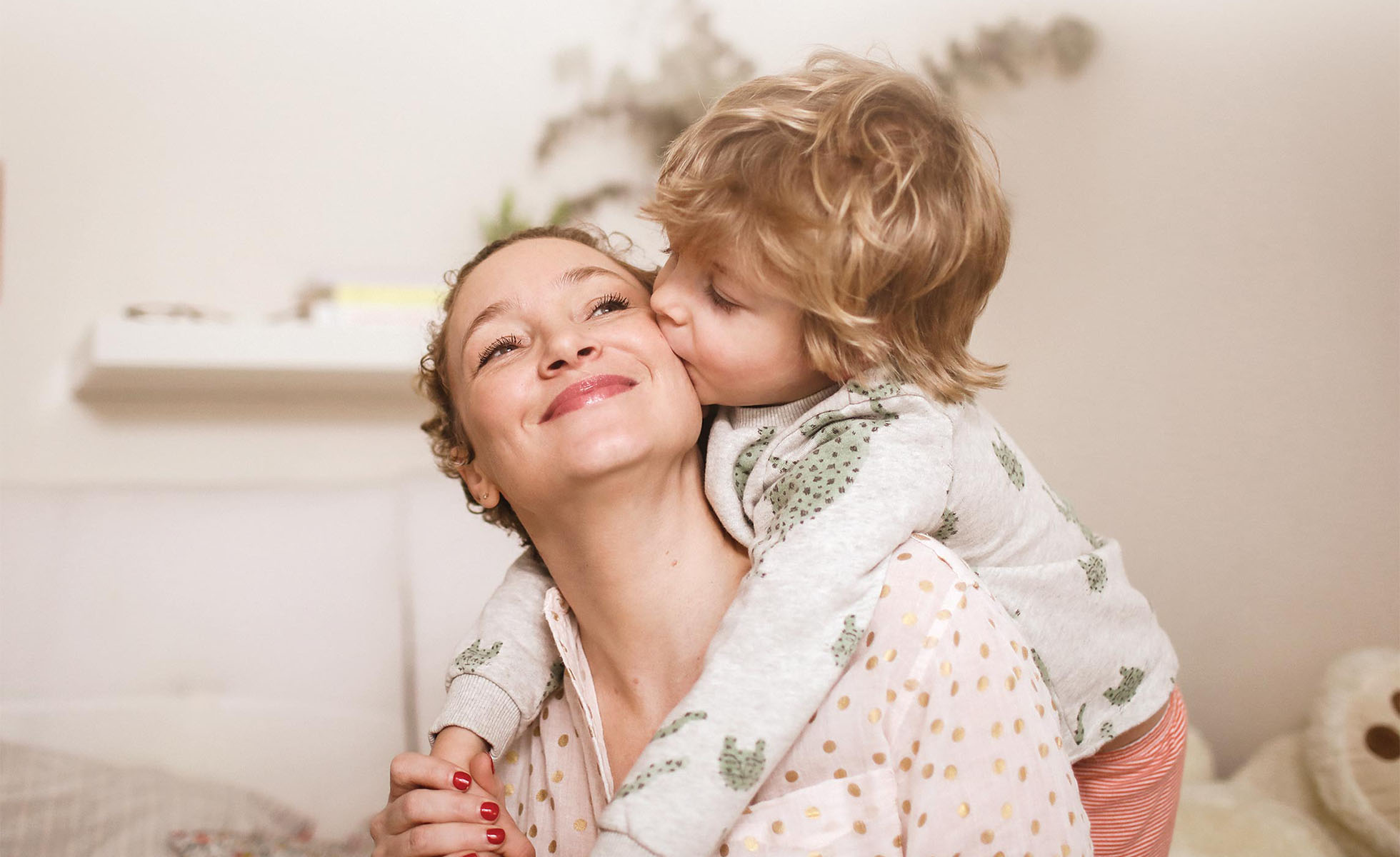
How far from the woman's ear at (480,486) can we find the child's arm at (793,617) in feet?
1.28

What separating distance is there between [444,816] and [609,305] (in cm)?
56

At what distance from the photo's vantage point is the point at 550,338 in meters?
1.15

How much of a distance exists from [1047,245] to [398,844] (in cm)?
195

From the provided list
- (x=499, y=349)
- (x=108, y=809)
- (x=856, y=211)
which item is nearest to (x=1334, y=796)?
(x=856, y=211)

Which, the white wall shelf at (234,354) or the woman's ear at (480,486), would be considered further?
the white wall shelf at (234,354)

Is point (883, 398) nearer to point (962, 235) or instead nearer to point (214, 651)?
point (962, 235)

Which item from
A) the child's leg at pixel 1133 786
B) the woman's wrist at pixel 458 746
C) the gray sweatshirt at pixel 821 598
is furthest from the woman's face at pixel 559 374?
the child's leg at pixel 1133 786

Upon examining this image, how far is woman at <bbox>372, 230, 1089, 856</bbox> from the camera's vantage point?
0.96 meters

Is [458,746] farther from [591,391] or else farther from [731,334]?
[731,334]

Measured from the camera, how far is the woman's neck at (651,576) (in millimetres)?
1131

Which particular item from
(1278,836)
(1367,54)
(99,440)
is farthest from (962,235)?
(99,440)

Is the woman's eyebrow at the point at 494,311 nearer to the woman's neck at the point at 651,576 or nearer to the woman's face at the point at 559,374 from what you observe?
the woman's face at the point at 559,374

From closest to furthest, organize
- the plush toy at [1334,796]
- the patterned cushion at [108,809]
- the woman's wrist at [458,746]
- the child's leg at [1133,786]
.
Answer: the woman's wrist at [458,746], the child's leg at [1133,786], the patterned cushion at [108,809], the plush toy at [1334,796]

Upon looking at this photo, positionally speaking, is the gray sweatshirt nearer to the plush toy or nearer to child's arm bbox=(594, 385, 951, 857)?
child's arm bbox=(594, 385, 951, 857)
